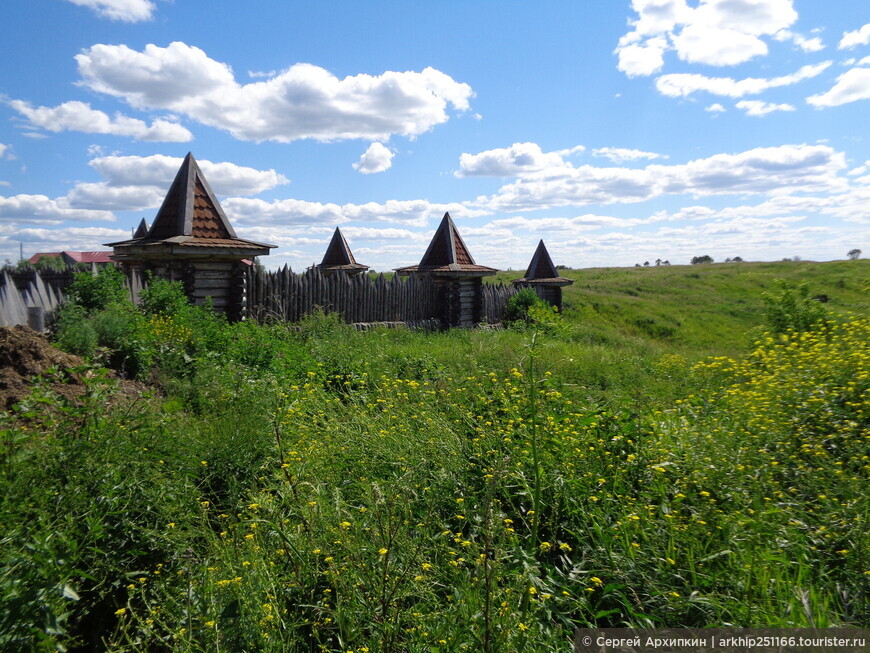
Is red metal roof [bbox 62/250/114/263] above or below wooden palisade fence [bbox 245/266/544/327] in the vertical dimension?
above

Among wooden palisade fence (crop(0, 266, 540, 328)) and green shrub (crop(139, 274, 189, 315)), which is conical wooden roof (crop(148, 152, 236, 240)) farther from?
green shrub (crop(139, 274, 189, 315))

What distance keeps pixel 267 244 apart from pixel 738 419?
7767 millimetres

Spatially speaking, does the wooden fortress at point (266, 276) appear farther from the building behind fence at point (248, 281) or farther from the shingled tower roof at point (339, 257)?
the shingled tower roof at point (339, 257)

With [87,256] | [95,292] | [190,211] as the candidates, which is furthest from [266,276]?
[87,256]

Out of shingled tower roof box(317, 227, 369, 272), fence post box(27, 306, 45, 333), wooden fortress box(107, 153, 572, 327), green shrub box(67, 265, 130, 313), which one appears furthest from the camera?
shingled tower roof box(317, 227, 369, 272)

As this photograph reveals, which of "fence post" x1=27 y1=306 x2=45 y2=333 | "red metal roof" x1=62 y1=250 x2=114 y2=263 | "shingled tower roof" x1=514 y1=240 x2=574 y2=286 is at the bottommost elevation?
"fence post" x1=27 y1=306 x2=45 y2=333

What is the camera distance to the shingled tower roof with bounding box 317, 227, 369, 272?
21266 mm

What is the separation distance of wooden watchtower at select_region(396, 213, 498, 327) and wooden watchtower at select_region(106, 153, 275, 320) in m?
5.97

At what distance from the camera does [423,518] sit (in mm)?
2949

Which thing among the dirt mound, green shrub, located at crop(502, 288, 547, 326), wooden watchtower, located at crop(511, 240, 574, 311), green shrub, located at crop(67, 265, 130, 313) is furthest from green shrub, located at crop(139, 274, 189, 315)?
wooden watchtower, located at crop(511, 240, 574, 311)

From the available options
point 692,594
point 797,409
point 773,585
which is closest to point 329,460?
point 692,594

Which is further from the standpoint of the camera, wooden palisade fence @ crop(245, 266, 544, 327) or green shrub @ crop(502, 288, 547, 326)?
green shrub @ crop(502, 288, 547, 326)

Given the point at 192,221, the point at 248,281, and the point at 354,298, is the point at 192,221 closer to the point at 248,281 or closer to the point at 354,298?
the point at 248,281

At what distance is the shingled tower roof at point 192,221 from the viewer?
339 inches
